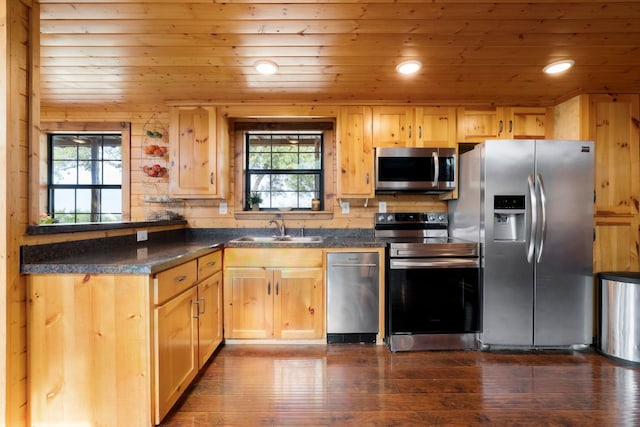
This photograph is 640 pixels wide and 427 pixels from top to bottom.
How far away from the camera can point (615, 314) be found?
2.48m

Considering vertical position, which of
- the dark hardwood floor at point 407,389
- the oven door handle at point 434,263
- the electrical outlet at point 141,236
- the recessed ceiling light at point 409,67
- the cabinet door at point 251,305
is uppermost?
the recessed ceiling light at point 409,67

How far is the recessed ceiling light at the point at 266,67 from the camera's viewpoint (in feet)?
7.40

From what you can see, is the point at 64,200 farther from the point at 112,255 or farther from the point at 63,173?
the point at 112,255

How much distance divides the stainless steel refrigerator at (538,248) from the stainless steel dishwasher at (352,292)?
924mm

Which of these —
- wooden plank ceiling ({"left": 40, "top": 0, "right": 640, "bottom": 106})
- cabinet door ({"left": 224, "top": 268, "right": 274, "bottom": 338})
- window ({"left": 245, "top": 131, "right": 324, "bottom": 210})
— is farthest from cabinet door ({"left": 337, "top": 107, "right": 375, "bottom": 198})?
cabinet door ({"left": 224, "top": 268, "right": 274, "bottom": 338})

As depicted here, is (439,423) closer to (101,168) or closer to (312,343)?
(312,343)

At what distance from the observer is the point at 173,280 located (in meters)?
1.76

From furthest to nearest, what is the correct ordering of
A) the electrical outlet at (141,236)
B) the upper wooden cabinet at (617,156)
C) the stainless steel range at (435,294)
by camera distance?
the upper wooden cabinet at (617,156)
the stainless steel range at (435,294)
the electrical outlet at (141,236)

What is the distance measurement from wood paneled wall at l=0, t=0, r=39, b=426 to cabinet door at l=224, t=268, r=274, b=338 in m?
1.36

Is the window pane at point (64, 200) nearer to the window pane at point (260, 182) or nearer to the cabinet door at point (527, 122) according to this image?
the window pane at point (260, 182)

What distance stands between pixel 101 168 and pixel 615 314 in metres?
5.09

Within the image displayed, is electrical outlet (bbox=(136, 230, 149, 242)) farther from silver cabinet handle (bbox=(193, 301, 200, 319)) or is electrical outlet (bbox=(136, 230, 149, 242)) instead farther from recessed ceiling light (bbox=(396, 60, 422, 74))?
recessed ceiling light (bbox=(396, 60, 422, 74))

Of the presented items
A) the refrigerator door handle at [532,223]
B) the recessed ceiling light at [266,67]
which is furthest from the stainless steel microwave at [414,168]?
the recessed ceiling light at [266,67]

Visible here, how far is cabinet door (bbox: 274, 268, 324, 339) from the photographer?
2.70m
